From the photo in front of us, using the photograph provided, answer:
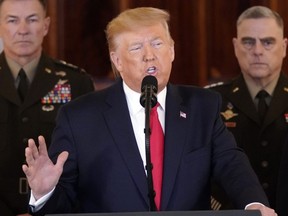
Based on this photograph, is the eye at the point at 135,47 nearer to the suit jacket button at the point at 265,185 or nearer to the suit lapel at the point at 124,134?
the suit lapel at the point at 124,134

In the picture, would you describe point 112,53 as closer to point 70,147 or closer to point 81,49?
point 70,147

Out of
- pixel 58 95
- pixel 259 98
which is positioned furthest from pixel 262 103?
pixel 58 95

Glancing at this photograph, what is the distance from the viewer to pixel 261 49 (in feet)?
12.1

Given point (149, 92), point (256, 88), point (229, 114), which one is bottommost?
point (229, 114)

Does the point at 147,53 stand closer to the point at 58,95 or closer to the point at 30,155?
the point at 30,155

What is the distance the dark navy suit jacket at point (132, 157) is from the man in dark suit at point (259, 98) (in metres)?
1.08

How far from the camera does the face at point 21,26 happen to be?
3643mm

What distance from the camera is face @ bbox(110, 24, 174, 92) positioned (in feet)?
8.17

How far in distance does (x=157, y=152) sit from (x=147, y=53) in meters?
0.31

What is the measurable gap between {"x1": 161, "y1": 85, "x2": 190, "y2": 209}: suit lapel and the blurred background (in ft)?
5.58

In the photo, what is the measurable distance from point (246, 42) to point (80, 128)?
4.70 ft

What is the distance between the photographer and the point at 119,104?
258cm

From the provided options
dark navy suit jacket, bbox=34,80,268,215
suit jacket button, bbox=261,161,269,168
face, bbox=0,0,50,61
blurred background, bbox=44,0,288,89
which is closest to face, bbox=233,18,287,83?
suit jacket button, bbox=261,161,269,168

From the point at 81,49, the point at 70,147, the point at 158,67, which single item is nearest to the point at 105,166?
the point at 70,147
